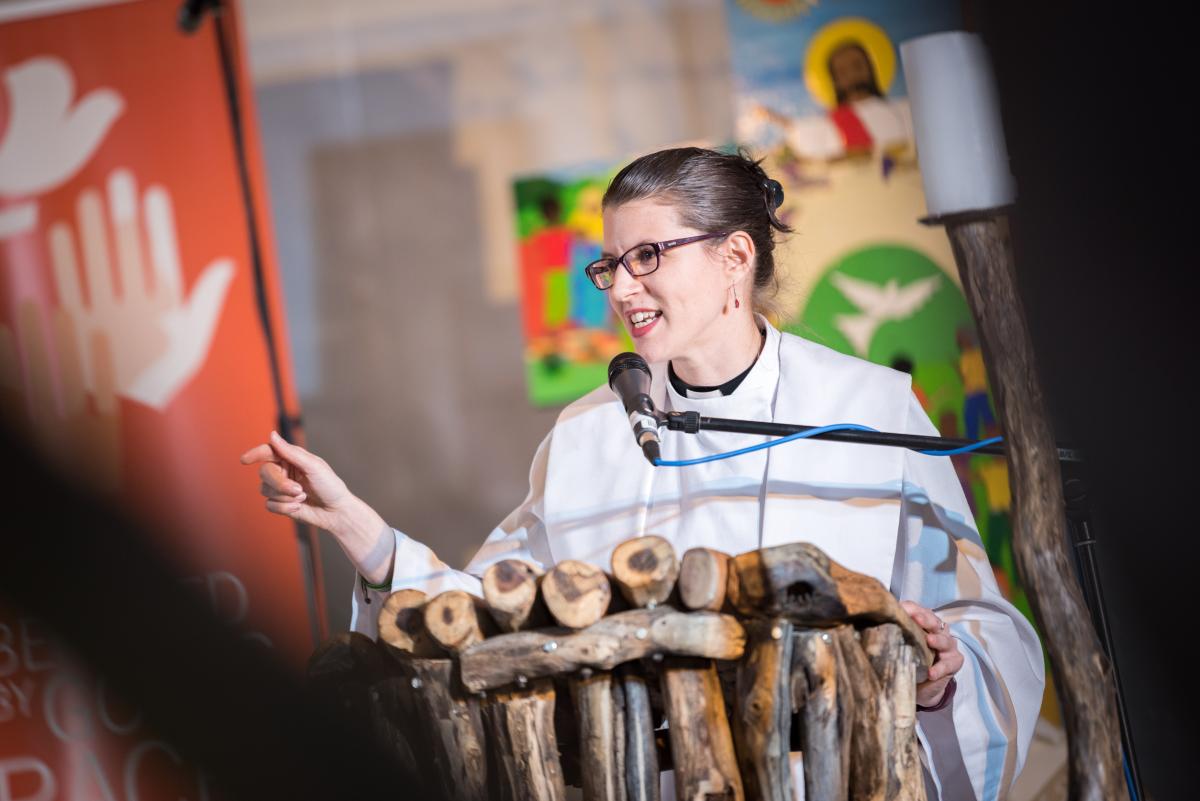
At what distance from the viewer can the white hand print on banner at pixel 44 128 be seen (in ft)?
12.2

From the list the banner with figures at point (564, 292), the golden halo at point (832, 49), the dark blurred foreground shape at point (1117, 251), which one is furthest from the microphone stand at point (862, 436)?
the golden halo at point (832, 49)

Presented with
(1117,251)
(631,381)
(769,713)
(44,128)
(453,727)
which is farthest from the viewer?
(44,128)

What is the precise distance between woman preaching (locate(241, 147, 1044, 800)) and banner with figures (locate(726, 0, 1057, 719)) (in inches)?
47.9

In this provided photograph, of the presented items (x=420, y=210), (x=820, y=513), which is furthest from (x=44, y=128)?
(x=820, y=513)

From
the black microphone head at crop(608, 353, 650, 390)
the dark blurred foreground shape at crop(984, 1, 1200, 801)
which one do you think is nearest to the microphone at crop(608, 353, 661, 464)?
the black microphone head at crop(608, 353, 650, 390)

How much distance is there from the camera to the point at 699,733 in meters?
1.37

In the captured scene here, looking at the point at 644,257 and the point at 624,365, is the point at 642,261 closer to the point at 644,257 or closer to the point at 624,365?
the point at 644,257

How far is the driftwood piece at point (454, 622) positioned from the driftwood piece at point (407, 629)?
0.03 m

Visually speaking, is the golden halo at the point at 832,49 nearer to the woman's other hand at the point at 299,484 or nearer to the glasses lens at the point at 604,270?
the glasses lens at the point at 604,270

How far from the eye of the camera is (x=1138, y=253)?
1586 millimetres

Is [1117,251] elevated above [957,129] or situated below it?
below

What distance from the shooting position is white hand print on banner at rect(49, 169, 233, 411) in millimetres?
3705

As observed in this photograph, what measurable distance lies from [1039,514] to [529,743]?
792 mm

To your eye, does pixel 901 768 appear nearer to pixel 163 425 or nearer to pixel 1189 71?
pixel 1189 71
